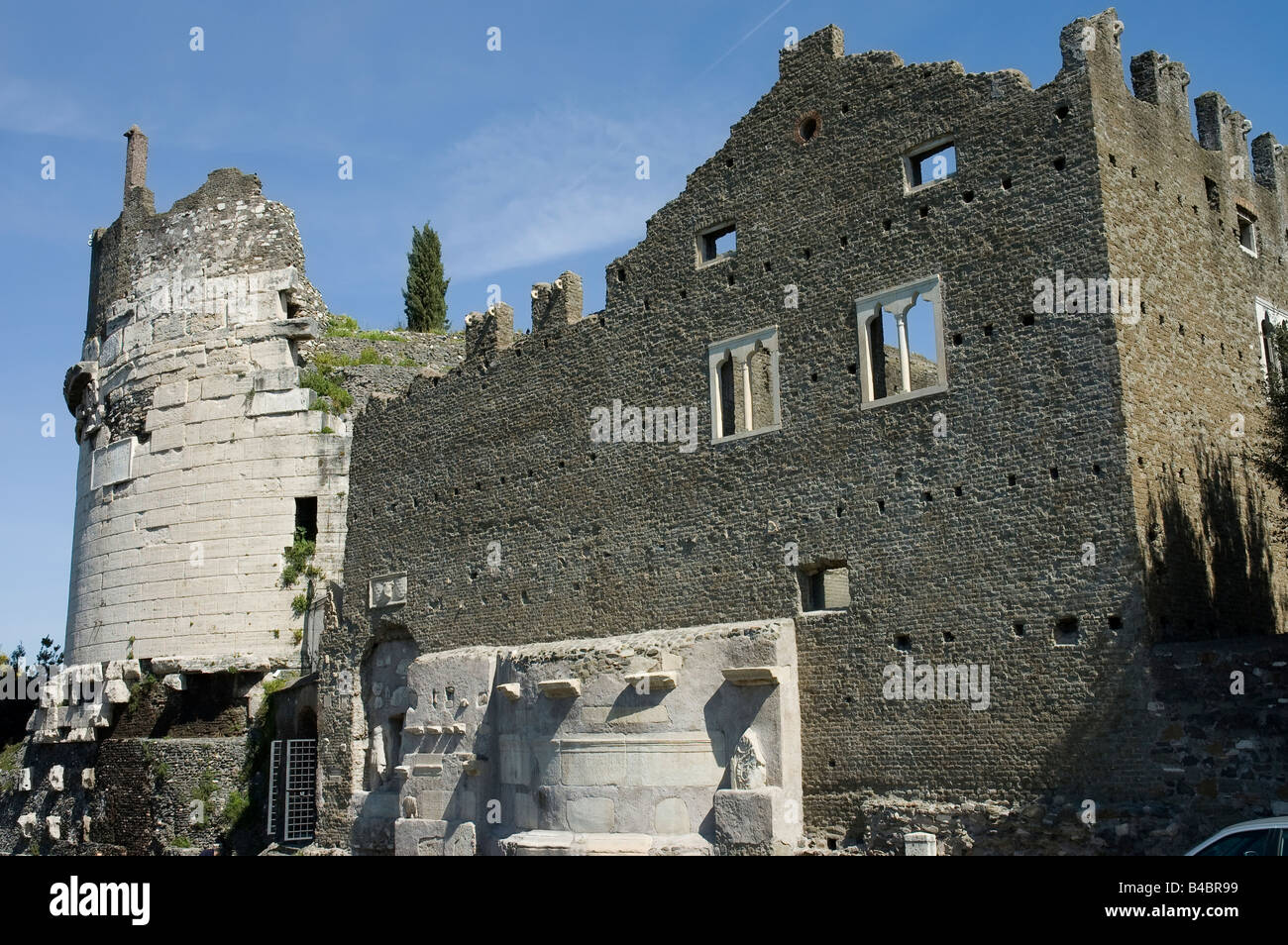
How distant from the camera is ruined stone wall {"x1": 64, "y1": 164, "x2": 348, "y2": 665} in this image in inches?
1003

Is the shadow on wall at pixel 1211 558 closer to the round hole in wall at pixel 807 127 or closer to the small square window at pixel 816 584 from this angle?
the small square window at pixel 816 584

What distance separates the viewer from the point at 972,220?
15703 mm

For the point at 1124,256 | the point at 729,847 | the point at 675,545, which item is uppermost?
the point at 1124,256

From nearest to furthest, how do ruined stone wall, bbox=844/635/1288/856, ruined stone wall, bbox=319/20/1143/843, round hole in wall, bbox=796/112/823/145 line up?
ruined stone wall, bbox=844/635/1288/856, ruined stone wall, bbox=319/20/1143/843, round hole in wall, bbox=796/112/823/145

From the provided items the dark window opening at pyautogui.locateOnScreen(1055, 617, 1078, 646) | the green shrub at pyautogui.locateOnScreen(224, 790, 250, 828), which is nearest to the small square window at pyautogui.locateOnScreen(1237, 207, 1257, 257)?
the dark window opening at pyautogui.locateOnScreen(1055, 617, 1078, 646)

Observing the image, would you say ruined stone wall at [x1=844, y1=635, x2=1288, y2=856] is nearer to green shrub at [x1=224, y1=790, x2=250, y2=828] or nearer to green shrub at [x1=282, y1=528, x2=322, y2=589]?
green shrub at [x1=224, y1=790, x2=250, y2=828]

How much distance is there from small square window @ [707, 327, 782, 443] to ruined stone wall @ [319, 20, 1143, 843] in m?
0.19

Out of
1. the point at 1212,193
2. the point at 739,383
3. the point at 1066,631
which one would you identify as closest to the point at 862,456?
the point at 739,383

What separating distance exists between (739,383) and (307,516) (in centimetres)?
1165

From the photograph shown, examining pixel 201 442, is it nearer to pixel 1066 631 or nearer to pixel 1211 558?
pixel 1066 631

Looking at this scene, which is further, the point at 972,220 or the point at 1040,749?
the point at 972,220

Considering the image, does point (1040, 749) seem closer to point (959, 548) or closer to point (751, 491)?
point (959, 548)
